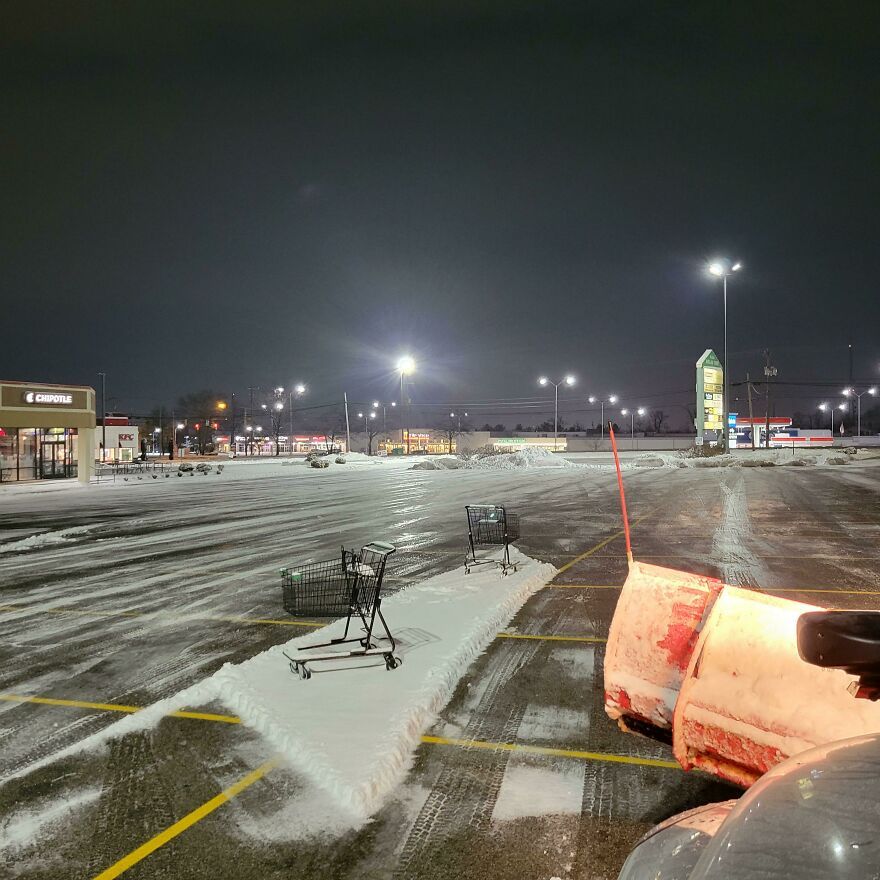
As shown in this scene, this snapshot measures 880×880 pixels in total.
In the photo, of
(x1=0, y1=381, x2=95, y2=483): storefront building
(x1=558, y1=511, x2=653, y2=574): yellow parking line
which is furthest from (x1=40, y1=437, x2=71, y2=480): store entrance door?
(x1=558, y1=511, x2=653, y2=574): yellow parking line

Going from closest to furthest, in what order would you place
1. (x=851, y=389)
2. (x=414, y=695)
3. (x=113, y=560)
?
(x=414, y=695) → (x=113, y=560) → (x=851, y=389)

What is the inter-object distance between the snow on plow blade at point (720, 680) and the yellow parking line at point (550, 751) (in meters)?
0.47

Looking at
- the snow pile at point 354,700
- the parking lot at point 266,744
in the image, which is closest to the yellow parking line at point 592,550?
the parking lot at point 266,744

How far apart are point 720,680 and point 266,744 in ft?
9.86

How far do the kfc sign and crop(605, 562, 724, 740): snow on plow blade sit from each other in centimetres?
3731

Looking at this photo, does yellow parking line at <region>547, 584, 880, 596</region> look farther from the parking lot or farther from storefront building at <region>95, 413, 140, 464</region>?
storefront building at <region>95, 413, 140, 464</region>

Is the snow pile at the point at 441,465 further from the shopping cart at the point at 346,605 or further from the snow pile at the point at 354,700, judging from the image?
the shopping cart at the point at 346,605

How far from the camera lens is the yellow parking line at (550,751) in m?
4.12

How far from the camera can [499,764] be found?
408cm

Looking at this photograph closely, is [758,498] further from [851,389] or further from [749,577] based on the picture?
[851,389]

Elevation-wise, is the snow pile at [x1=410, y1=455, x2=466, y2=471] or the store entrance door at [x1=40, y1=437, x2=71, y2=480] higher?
the store entrance door at [x1=40, y1=437, x2=71, y2=480]

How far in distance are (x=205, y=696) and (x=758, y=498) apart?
21.0 m

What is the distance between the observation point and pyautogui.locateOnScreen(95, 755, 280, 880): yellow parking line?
314 cm

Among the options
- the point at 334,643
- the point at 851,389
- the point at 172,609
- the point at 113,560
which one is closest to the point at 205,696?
the point at 334,643
